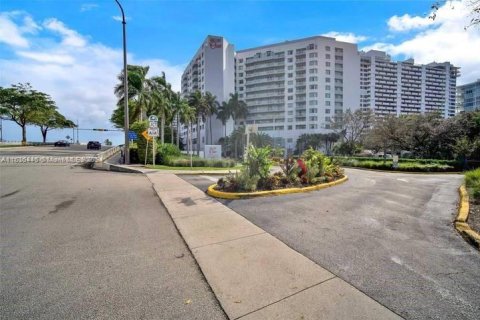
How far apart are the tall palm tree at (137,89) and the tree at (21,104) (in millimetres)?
31237

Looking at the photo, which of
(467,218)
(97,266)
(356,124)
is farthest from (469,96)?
(97,266)

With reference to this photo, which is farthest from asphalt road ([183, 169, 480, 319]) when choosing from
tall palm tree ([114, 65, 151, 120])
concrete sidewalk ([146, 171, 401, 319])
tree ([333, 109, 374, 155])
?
tree ([333, 109, 374, 155])

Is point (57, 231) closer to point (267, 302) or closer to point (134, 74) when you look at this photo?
point (267, 302)

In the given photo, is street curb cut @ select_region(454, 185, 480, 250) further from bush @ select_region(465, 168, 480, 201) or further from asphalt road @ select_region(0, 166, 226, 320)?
asphalt road @ select_region(0, 166, 226, 320)

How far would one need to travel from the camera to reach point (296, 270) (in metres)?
3.86

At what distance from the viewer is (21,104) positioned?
5606cm

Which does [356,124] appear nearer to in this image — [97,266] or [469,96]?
[97,266]

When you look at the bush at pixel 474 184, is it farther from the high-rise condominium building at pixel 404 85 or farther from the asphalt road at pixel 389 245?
the high-rise condominium building at pixel 404 85

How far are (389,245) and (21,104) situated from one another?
69257 millimetres

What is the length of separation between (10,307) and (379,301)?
3.91 meters

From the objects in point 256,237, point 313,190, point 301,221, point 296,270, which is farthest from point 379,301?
point 313,190

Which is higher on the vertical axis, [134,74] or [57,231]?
[134,74]

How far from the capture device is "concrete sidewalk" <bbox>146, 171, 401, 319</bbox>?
2979mm

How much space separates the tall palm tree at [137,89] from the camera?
35.7 m
